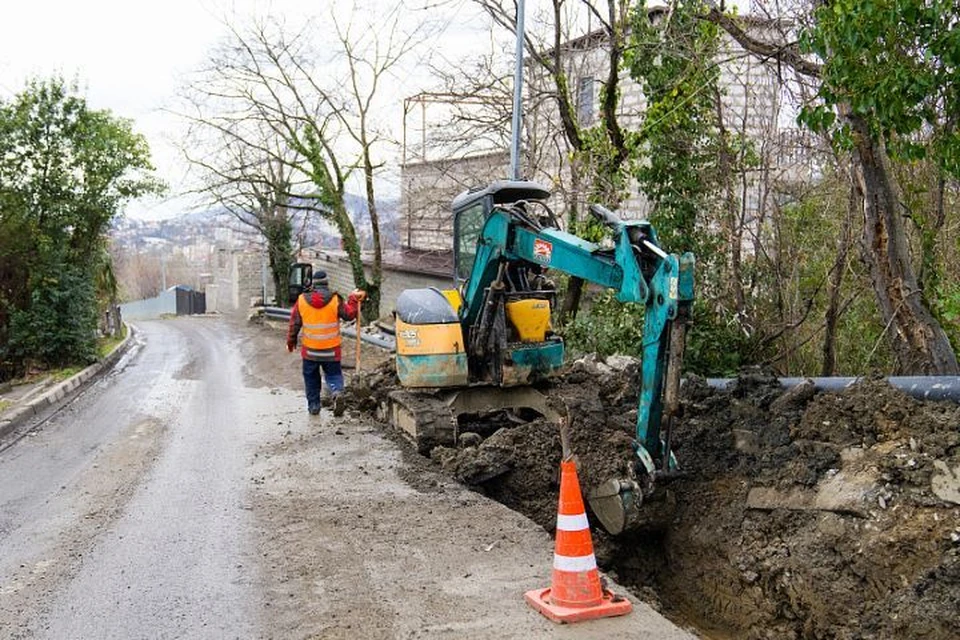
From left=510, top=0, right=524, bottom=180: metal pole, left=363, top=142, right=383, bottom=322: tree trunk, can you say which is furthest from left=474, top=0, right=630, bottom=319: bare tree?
left=363, top=142, right=383, bottom=322: tree trunk

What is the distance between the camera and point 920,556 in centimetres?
484

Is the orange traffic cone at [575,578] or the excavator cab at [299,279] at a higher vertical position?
the excavator cab at [299,279]

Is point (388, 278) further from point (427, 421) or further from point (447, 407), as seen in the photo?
point (427, 421)

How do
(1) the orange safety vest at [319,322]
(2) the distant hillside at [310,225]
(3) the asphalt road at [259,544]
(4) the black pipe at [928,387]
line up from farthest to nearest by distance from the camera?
1. (2) the distant hillside at [310,225]
2. (1) the orange safety vest at [319,322]
3. (4) the black pipe at [928,387]
4. (3) the asphalt road at [259,544]

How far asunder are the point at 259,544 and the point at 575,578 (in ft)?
8.44

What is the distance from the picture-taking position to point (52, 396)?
1506 cm

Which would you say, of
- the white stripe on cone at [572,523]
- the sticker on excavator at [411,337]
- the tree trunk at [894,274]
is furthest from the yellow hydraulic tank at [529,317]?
the white stripe on cone at [572,523]

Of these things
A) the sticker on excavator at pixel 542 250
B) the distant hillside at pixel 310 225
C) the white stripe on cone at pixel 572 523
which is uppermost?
the distant hillside at pixel 310 225

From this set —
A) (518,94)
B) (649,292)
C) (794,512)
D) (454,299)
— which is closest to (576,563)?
(794,512)

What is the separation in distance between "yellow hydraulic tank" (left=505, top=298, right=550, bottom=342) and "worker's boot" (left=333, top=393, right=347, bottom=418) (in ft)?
10.7

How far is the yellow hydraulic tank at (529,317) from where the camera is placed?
9.25m

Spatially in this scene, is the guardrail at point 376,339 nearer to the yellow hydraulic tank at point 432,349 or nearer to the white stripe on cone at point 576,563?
the yellow hydraulic tank at point 432,349

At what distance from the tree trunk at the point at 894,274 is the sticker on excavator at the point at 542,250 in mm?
2770

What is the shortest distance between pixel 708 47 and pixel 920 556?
759 centimetres
